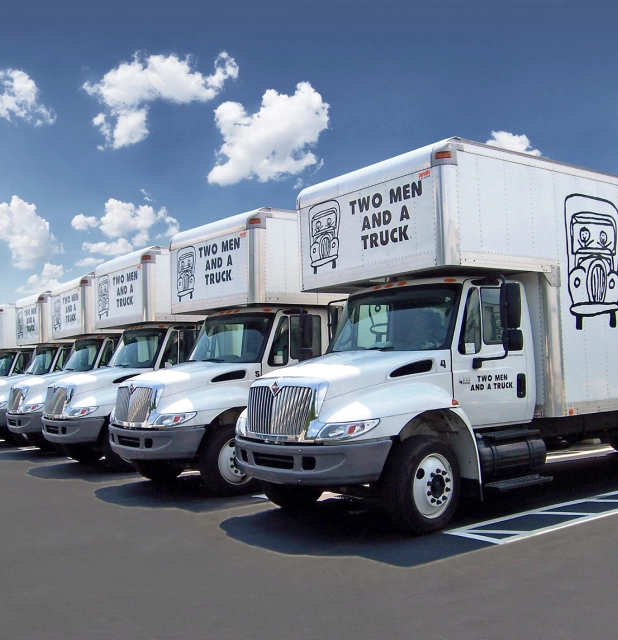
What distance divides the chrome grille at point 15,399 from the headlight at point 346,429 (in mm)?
10146

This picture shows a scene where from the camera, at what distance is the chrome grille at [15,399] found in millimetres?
15016

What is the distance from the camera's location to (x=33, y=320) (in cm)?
2116

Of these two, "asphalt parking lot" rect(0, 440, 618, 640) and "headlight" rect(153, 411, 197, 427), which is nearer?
"asphalt parking lot" rect(0, 440, 618, 640)

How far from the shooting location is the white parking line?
6.98 meters

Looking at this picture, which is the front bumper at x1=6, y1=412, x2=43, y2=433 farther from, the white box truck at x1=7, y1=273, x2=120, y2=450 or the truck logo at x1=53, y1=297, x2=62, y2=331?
the truck logo at x1=53, y1=297, x2=62, y2=331

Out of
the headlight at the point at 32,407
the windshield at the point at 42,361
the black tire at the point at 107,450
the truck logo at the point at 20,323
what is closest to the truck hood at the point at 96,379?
the black tire at the point at 107,450

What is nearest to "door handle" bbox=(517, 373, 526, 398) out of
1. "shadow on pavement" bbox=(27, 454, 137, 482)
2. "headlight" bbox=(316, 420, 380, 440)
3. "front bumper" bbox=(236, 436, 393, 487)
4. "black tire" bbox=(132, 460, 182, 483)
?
"front bumper" bbox=(236, 436, 393, 487)

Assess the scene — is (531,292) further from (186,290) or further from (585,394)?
Answer: (186,290)

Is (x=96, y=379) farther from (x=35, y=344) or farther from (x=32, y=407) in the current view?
(x=35, y=344)

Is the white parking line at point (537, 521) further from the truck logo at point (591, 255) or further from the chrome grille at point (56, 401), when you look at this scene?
the chrome grille at point (56, 401)

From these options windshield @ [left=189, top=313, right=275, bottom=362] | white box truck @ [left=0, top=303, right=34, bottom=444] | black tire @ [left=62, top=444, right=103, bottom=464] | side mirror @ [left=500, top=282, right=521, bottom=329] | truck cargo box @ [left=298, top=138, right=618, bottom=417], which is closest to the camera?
side mirror @ [left=500, top=282, right=521, bottom=329]

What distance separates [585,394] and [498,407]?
57.4 inches

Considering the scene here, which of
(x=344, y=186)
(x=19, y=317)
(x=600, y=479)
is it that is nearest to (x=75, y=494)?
(x=344, y=186)

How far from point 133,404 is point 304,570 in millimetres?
4550
